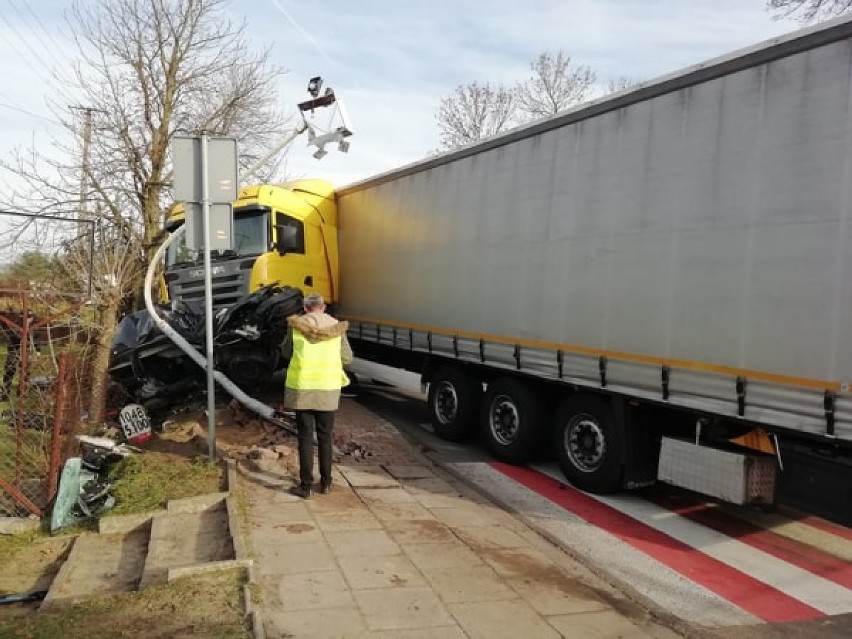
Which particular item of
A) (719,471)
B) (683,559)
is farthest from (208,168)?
(683,559)

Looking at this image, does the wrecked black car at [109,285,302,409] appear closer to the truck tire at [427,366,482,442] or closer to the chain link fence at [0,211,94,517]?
the chain link fence at [0,211,94,517]

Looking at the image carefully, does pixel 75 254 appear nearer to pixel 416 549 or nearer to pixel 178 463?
pixel 178 463

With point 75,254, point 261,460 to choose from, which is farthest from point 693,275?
point 75,254

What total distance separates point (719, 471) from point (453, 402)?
3837 millimetres

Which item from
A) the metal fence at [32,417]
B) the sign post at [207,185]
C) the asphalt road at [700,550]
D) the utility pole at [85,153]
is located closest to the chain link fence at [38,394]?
the metal fence at [32,417]

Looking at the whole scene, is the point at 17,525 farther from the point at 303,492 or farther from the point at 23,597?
the point at 303,492

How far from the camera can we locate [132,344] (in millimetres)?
8906

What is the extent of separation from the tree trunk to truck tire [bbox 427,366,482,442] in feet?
13.5

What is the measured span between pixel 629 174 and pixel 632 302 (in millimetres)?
1131

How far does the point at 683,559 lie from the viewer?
17.3 feet

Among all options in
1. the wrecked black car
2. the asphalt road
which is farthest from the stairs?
the wrecked black car

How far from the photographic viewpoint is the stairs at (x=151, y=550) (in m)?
4.27

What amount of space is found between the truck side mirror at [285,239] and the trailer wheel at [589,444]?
536 cm

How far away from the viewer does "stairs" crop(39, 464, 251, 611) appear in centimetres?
427
